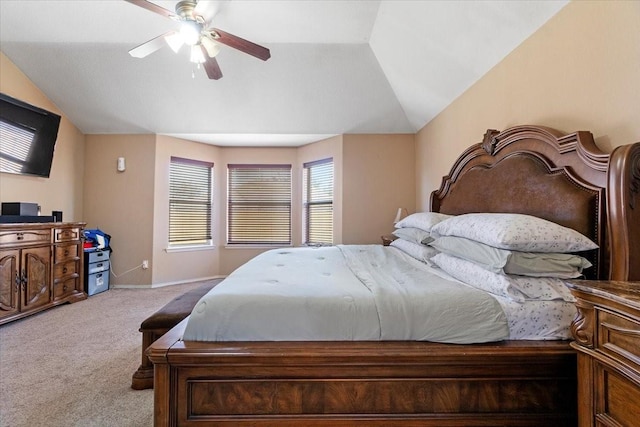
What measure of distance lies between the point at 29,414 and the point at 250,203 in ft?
12.2

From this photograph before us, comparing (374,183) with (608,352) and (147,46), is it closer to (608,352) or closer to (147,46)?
(147,46)

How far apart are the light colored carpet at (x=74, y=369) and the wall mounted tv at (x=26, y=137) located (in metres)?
1.68

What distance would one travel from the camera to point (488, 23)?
2.07m

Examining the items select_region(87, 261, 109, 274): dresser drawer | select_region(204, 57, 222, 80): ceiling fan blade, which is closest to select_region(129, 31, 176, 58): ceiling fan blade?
select_region(204, 57, 222, 80): ceiling fan blade

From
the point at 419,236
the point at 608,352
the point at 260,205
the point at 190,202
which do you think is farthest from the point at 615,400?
the point at 190,202

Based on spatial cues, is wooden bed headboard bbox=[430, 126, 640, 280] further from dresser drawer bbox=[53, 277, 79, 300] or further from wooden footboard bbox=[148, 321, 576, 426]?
dresser drawer bbox=[53, 277, 79, 300]

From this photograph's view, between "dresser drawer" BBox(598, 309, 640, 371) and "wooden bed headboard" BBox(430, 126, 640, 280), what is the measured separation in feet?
1.41

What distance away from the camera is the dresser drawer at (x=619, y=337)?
2.68 feet

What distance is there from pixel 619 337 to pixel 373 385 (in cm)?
81

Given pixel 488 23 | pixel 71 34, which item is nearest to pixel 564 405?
pixel 488 23

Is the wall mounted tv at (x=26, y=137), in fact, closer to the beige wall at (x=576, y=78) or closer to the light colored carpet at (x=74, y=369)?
the light colored carpet at (x=74, y=369)

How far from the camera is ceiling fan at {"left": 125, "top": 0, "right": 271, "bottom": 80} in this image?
2.11 meters

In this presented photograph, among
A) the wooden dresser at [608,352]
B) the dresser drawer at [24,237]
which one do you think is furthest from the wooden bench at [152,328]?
the dresser drawer at [24,237]

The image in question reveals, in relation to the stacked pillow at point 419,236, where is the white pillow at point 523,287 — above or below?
below
